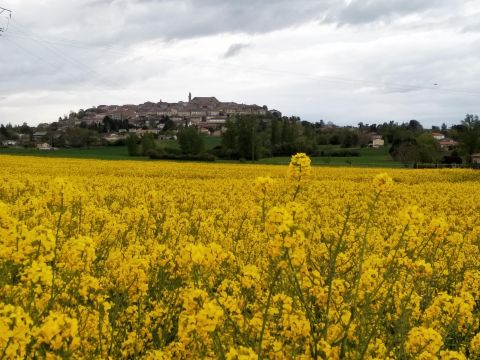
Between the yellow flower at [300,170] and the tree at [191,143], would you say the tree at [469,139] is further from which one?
the yellow flower at [300,170]

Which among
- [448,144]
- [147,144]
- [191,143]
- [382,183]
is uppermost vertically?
[448,144]

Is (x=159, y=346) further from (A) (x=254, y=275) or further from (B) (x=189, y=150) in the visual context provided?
(B) (x=189, y=150)

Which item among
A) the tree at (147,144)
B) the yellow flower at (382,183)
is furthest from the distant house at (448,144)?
the yellow flower at (382,183)

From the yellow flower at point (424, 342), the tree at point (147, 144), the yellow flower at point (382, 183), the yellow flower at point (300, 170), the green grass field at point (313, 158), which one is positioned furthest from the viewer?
the tree at point (147, 144)

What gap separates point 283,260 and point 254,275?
40.9 inches

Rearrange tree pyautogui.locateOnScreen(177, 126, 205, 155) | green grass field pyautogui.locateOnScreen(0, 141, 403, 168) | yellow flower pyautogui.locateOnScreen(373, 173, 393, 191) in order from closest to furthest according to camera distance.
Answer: yellow flower pyautogui.locateOnScreen(373, 173, 393, 191), green grass field pyautogui.locateOnScreen(0, 141, 403, 168), tree pyautogui.locateOnScreen(177, 126, 205, 155)

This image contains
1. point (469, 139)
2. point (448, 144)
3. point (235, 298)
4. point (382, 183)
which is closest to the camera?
point (382, 183)

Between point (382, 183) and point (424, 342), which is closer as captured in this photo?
point (424, 342)

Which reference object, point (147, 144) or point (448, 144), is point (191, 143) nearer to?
point (147, 144)

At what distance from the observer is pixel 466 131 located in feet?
218

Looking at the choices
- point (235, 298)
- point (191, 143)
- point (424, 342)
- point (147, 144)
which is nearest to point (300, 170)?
point (235, 298)

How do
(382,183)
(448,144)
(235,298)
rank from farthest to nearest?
(448,144) < (235,298) < (382,183)

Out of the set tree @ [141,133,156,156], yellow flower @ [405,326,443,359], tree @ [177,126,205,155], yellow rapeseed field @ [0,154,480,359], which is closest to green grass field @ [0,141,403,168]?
tree @ [141,133,156,156]

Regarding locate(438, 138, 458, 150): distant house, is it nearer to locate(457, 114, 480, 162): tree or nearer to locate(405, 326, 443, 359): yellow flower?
locate(457, 114, 480, 162): tree
